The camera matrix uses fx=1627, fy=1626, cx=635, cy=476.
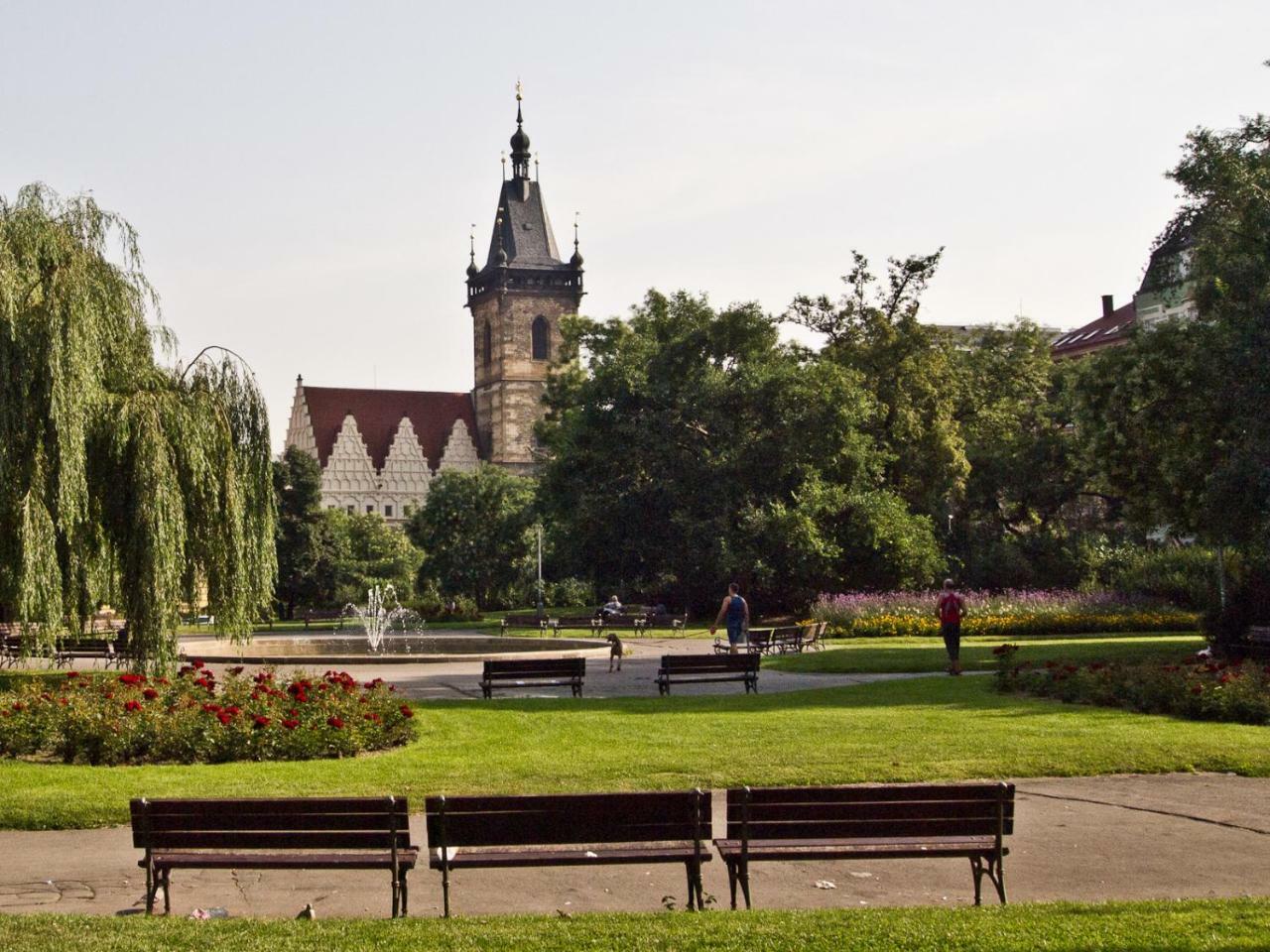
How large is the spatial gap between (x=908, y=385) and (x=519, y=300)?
203 feet

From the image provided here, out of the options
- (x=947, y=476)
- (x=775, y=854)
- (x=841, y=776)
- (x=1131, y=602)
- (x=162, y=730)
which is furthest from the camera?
(x=947, y=476)

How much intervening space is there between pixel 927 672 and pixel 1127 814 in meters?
15.4

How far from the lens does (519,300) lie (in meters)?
115

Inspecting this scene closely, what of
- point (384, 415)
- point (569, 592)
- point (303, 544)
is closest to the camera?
point (569, 592)

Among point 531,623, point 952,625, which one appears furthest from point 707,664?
point 531,623

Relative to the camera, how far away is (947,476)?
55.1 meters

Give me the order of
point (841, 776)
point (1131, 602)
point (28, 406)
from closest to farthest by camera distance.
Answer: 1. point (841, 776)
2. point (28, 406)
3. point (1131, 602)

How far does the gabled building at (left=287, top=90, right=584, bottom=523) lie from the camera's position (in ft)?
376

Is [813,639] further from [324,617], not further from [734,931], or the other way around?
[734,931]

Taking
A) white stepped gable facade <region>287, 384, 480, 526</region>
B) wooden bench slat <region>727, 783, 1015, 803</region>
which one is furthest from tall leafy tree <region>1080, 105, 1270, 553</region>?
white stepped gable facade <region>287, 384, 480, 526</region>

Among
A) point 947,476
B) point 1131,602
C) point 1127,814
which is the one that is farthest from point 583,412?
point 1127,814

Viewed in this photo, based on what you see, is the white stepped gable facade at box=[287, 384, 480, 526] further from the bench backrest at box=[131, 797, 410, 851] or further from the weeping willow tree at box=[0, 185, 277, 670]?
the bench backrest at box=[131, 797, 410, 851]

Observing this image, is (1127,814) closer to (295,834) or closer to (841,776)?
(841,776)

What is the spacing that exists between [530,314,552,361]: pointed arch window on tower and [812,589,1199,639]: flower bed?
70.8 meters
